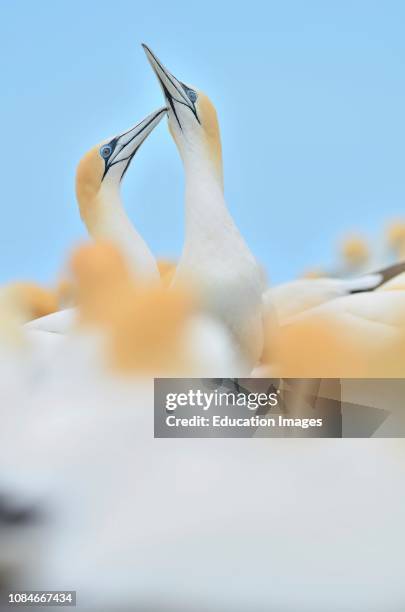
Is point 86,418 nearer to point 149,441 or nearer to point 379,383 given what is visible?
point 149,441

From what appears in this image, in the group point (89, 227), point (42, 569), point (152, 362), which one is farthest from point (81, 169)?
point (42, 569)

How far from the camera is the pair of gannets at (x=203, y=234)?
175 cm

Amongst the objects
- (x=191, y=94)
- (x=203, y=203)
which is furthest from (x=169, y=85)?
(x=203, y=203)

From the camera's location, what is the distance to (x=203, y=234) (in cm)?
178

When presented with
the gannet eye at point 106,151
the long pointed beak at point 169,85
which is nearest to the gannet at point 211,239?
the long pointed beak at point 169,85

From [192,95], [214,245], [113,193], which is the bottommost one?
[214,245]

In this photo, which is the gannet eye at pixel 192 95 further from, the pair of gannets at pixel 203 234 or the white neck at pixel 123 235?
the white neck at pixel 123 235

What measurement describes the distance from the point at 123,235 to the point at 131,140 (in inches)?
5.7

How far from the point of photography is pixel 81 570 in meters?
1.69

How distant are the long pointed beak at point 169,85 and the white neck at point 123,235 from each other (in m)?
0.17

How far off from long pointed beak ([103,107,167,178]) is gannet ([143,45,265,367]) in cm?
3

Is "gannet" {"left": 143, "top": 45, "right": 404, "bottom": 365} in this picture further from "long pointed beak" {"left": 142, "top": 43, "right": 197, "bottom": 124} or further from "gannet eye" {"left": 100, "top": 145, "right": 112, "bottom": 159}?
"gannet eye" {"left": 100, "top": 145, "right": 112, "bottom": 159}

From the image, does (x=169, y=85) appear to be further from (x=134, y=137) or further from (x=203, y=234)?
(x=203, y=234)

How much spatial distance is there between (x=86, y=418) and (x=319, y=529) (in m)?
0.37
